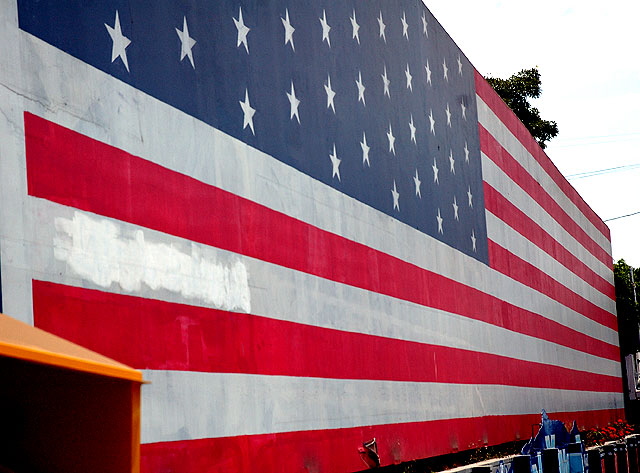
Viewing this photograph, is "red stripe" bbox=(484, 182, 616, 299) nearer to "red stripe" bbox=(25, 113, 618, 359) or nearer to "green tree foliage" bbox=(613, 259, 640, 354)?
"red stripe" bbox=(25, 113, 618, 359)

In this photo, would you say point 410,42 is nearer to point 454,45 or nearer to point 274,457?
point 454,45

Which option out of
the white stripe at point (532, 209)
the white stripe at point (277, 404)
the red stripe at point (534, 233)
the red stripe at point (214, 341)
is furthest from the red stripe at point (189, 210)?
the white stripe at point (532, 209)

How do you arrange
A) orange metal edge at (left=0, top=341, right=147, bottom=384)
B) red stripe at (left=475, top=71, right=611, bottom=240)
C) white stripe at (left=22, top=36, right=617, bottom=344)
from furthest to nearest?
red stripe at (left=475, top=71, right=611, bottom=240)
white stripe at (left=22, top=36, right=617, bottom=344)
orange metal edge at (left=0, top=341, right=147, bottom=384)

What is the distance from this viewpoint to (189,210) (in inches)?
211

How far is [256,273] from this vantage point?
604 centimetres

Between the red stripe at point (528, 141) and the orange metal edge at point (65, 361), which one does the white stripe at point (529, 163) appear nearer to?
the red stripe at point (528, 141)

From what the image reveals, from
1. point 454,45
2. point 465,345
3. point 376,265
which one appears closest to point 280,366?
point 376,265

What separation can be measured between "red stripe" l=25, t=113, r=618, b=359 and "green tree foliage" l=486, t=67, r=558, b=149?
2162 cm

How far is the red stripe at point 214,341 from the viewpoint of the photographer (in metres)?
4.36

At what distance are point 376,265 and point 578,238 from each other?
37.9 feet

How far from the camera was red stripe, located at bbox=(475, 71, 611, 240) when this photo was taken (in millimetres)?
13109

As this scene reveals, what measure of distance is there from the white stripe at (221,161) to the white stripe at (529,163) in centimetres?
368

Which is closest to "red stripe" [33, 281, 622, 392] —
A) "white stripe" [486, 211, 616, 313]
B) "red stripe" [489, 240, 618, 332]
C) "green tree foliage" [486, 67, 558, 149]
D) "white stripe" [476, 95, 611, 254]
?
"red stripe" [489, 240, 618, 332]

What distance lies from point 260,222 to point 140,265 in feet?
4.65
